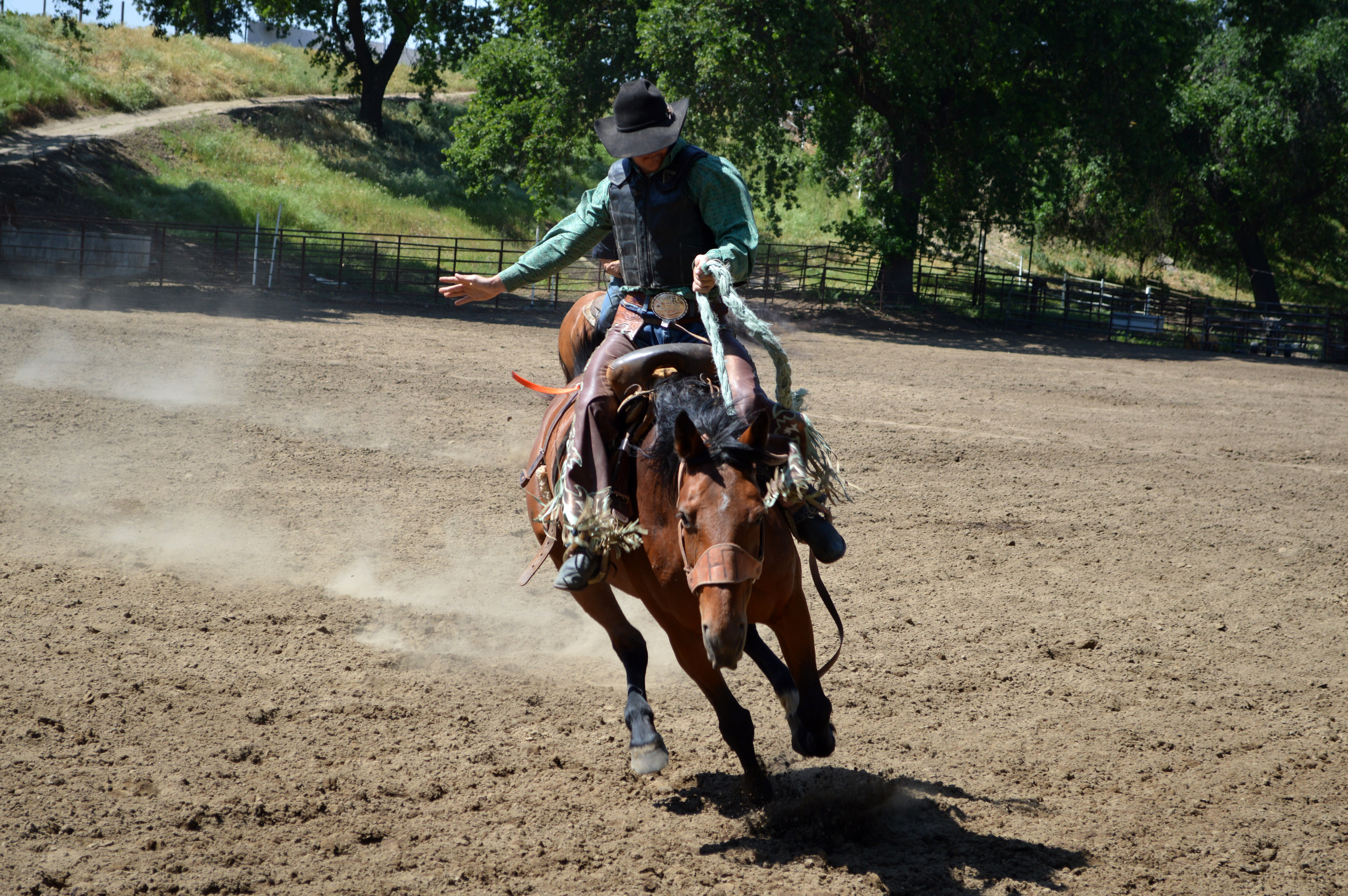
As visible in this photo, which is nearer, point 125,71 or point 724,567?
point 724,567

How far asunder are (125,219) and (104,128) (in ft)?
27.9

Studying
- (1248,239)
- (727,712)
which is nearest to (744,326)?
(727,712)

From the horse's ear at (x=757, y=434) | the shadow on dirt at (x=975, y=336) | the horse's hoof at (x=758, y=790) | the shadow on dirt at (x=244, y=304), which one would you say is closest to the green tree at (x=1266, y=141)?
the shadow on dirt at (x=975, y=336)

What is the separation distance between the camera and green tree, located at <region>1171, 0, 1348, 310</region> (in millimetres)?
26703

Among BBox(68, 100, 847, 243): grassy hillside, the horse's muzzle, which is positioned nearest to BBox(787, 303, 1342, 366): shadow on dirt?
BBox(68, 100, 847, 243): grassy hillside

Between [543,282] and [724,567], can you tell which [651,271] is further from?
[543,282]

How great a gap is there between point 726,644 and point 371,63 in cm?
3850

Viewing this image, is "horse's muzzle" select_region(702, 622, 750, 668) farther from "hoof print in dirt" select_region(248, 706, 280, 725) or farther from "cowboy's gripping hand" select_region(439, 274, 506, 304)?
"hoof print in dirt" select_region(248, 706, 280, 725)

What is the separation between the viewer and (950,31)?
21484 mm

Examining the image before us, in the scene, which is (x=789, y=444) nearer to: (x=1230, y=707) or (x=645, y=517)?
(x=645, y=517)

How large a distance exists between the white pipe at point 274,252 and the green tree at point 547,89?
511 centimetres

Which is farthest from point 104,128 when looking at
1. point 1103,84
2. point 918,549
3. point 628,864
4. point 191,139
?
point 628,864

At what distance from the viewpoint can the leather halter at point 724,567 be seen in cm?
312

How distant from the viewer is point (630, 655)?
14.5ft
